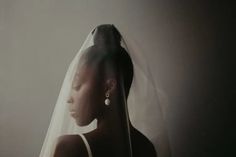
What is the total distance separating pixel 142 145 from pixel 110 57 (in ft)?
1.04

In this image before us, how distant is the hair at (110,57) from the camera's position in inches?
50.6

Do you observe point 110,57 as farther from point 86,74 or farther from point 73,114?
point 73,114

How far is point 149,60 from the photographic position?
136cm

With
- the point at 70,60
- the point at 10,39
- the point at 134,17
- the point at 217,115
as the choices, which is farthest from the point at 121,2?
the point at 217,115

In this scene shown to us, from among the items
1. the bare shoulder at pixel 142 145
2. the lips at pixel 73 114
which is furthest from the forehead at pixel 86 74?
the bare shoulder at pixel 142 145

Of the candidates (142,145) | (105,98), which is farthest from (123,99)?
(142,145)

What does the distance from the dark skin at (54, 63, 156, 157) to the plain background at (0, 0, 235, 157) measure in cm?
10

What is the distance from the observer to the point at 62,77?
1334mm

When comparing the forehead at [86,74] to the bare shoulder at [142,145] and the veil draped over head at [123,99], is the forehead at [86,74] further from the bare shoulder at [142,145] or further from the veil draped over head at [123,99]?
the bare shoulder at [142,145]

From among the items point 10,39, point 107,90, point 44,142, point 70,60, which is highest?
point 10,39

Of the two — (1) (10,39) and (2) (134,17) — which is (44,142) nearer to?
(1) (10,39)

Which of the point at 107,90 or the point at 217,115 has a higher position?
the point at 107,90

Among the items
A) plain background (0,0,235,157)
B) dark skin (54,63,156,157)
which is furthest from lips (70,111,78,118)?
plain background (0,0,235,157)

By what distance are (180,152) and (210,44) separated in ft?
1.33
